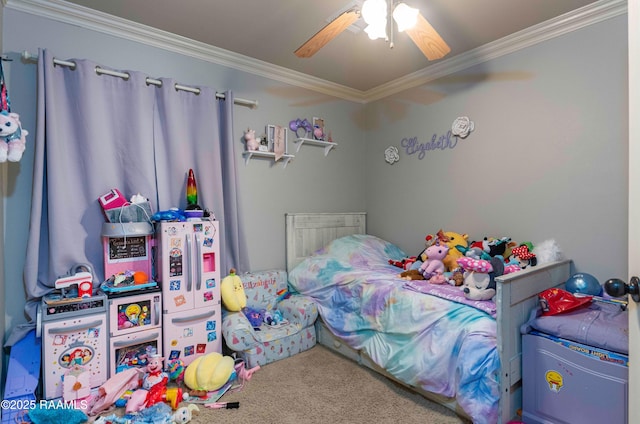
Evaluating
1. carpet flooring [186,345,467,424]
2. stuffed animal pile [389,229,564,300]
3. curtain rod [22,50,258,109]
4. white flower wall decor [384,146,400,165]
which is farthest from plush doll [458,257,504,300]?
curtain rod [22,50,258,109]

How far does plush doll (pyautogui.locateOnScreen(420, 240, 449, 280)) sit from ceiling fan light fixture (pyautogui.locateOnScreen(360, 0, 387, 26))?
1698mm

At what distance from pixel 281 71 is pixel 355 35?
0.92 meters

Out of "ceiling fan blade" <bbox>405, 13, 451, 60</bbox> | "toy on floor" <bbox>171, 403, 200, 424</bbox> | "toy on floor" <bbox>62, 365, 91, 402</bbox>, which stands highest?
"ceiling fan blade" <bbox>405, 13, 451, 60</bbox>

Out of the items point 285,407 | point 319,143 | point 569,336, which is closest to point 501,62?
point 319,143

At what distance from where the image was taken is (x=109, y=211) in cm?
227

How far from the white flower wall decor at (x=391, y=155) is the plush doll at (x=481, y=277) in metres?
1.73

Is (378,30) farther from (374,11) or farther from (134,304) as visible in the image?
(134,304)

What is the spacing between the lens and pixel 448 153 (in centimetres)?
318

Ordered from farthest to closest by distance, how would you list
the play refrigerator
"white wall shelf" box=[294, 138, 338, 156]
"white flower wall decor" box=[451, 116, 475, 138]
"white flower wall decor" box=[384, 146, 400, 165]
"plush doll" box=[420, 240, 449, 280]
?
"white flower wall decor" box=[384, 146, 400, 165] → "white wall shelf" box=[294, 138, 338, 156] → "white flower wall decor" box=[451, 116, 475, 138] → "plush doll" box=[420, 240, 449, 280] → the play refrigerator

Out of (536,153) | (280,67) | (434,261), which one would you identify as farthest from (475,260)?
(280,67)

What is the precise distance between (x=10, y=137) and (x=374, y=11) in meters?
1.95

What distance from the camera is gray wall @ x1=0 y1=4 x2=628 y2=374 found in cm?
221

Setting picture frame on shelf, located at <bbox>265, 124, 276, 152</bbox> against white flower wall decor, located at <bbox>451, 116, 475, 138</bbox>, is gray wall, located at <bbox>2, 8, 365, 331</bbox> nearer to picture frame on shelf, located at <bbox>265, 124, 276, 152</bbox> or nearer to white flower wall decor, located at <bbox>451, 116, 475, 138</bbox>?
picture frame on shelf, located at <bbox>265, 124, 276, 152</bbox>

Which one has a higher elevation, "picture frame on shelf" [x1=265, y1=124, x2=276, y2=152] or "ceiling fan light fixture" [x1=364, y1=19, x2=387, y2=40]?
"ceiling fan light fixture" [x1=364, y1=19, x2=387, y2=40]
